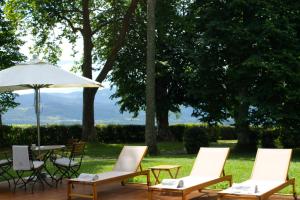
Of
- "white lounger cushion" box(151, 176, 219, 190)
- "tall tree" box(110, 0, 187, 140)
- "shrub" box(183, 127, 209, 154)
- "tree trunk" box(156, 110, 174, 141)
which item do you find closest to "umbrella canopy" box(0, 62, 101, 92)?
"white lounger cushion" box(151, 176, 219, 190)

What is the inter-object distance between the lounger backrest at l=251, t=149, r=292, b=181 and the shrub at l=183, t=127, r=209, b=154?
12602 millimetres

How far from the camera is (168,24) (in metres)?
30.9

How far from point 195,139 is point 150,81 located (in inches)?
146

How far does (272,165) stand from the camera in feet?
31.3

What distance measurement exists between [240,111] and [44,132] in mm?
13364

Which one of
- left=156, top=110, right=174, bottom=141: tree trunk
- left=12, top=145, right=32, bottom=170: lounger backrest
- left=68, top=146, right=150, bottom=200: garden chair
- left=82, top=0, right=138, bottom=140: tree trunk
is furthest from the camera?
left=156, top=110, right=174, bottom=141: tree trunk

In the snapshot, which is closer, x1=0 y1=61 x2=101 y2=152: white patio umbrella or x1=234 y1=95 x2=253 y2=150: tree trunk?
x1=0 y1=61 x2=101 y2=152: white patio umbrella

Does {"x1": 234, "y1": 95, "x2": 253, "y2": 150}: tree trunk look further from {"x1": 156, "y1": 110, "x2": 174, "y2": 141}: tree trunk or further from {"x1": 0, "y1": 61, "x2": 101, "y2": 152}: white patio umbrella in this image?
{"x1": 0, "y1": 61, "x2": 101, "y2": 152}: white patio umbrella

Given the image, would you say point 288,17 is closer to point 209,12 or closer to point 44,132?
point 209,12

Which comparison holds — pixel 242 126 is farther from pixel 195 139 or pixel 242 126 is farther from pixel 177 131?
pixel 177 131

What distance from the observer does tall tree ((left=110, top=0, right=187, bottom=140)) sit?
3023 centimetres

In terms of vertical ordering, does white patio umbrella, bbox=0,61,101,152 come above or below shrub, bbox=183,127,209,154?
above

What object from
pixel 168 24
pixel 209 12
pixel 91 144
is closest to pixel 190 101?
pixel 168 24

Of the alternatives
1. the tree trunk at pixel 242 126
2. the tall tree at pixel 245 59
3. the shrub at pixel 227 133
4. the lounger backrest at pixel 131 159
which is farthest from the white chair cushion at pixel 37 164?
the shrub at pixel 227 133
